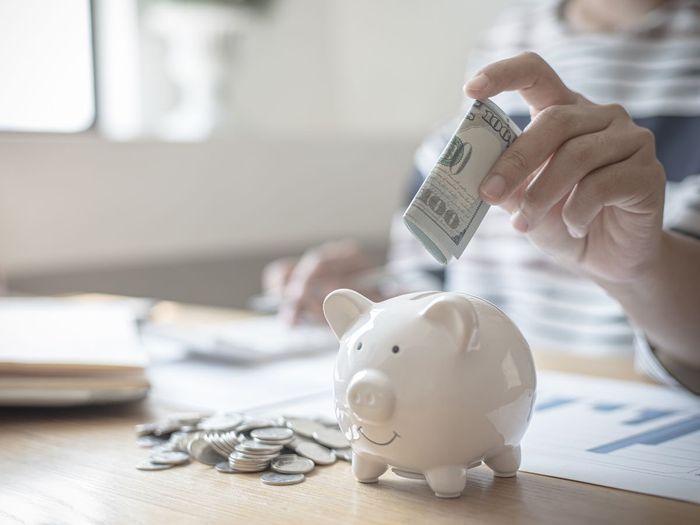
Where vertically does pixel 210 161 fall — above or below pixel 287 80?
below

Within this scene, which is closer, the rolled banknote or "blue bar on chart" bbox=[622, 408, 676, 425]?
the rolled banknote

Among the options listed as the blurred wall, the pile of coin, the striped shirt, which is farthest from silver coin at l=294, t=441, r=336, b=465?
the blurred wall

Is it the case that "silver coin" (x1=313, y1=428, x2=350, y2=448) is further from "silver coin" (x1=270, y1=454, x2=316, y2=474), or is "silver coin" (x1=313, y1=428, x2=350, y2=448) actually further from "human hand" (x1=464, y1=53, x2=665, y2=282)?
"human hand" (x1=464, y1=53, x2=665, y2=282)

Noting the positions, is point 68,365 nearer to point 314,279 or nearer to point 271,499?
point 271,499

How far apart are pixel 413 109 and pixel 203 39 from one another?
786 mm

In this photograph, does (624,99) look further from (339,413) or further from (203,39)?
→ (203,39)

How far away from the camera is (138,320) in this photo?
133 centimetres

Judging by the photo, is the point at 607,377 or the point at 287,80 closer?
the point at 607,377

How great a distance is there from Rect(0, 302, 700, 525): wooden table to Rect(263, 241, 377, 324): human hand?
684 mm

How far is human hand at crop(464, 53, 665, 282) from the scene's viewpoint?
672mm

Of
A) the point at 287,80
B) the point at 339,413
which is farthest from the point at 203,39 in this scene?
the point at 339,413

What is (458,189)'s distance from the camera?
0.64 meters

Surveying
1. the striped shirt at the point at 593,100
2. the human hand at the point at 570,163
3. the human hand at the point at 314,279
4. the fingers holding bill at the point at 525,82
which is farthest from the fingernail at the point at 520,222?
the human hand at the point at 314,279

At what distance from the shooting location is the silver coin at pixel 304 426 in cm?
72
